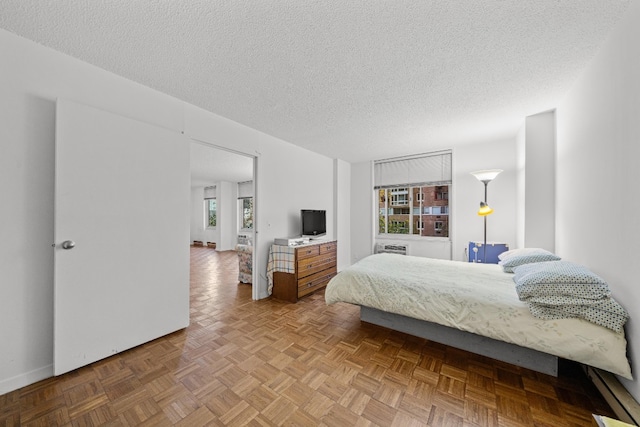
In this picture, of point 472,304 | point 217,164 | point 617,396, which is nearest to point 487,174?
point 472,304

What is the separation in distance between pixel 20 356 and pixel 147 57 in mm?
2384

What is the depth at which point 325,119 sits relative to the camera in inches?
120

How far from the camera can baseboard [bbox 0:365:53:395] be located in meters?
1.59

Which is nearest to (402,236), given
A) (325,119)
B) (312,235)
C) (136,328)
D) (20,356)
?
(312,235)

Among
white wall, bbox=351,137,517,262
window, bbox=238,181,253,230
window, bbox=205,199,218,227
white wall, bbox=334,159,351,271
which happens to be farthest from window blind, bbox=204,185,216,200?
white wall, bbox=351,137,517,262

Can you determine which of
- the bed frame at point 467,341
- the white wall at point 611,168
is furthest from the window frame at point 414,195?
the bed frame at point 467,341

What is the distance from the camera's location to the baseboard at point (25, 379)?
1587 millimetres

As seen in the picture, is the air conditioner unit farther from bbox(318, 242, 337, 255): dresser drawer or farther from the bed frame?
the bed frame

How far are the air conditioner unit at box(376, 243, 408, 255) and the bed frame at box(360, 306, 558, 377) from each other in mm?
2519

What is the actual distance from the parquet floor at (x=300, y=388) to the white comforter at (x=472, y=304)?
0.35m

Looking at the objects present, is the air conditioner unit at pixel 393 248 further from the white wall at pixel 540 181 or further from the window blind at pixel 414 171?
the white wall at pixel 540 181

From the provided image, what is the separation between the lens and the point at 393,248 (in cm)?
494

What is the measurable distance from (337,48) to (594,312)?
2.47m

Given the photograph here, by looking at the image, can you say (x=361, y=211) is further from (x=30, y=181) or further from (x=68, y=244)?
(x=30, y=181)
